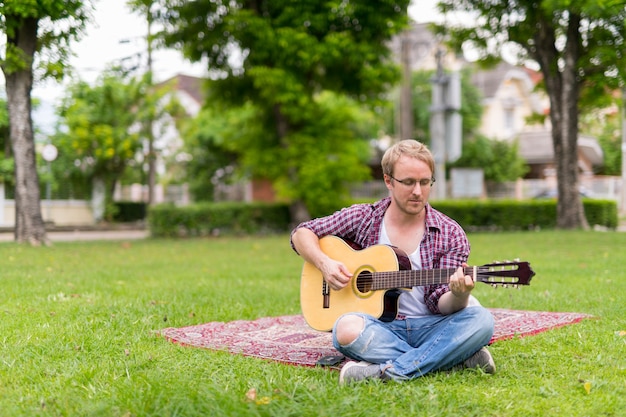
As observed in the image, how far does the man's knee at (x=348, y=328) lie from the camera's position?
3936 millimetres

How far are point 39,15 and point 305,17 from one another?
22.7ft

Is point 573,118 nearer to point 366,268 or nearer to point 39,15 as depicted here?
point 39,15

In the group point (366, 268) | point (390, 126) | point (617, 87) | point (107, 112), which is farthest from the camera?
point (390, 126)

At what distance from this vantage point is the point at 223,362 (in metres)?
4.26

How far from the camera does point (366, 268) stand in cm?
416

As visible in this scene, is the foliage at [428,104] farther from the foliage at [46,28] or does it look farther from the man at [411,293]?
the man at [411,293]

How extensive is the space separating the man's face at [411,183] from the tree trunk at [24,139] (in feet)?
38.9

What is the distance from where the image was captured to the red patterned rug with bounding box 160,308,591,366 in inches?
182

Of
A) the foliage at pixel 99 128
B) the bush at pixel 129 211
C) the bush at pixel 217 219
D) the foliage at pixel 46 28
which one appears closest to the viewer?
the foliage at pixel 46 28

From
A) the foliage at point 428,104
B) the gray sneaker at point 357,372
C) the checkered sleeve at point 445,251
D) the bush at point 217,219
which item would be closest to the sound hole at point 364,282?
the checkered sleeve at point 445,251

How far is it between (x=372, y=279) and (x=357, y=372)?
0.57 metres

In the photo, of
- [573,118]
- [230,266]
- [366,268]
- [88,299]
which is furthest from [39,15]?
[573,118]

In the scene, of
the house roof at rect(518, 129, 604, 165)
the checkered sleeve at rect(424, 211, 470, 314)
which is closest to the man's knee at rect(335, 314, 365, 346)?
the checkered sleeve at rect(424, 211, 470, 314)

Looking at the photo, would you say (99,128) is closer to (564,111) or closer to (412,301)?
(564,111)
